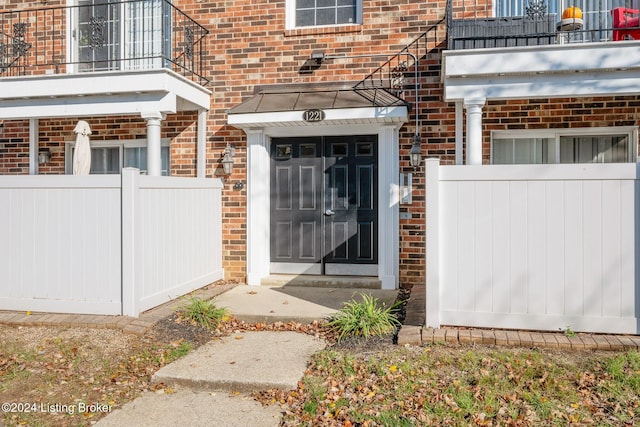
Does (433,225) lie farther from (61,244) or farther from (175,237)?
(61,244)

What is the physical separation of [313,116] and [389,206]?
163cm

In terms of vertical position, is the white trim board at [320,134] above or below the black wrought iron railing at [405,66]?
below

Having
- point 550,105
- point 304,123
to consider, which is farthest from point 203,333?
point 550,105

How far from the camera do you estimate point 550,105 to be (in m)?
7.39

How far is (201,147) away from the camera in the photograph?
8227 millimetres

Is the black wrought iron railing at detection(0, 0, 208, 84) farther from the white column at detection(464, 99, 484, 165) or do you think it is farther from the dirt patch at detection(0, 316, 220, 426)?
the dirt patch at detection(0, 316, 220, 426)

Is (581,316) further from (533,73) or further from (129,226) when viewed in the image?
(129,226)

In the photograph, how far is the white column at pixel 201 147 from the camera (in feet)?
26.9

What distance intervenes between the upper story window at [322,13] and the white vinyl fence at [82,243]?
3.47 m

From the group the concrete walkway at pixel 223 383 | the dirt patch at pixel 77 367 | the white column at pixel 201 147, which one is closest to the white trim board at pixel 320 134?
the white column at pixel 201 147

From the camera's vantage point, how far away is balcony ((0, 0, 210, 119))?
7332 mm

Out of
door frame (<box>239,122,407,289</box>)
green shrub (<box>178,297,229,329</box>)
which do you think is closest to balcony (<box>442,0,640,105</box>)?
door frame (<box>239,122,407,289</box>)

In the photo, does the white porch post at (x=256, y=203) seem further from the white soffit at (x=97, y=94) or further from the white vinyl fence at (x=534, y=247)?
the white vinyl fence at (x=534, y=247)

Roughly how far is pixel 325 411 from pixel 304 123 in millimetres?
4511
